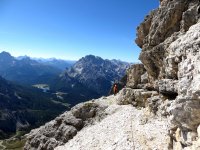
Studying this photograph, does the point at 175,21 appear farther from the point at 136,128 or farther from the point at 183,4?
the point at 136,128

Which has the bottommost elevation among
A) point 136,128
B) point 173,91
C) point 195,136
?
point 136,128

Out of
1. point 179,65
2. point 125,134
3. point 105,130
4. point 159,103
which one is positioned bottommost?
point 105,130

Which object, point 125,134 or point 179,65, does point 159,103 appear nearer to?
point 125,134

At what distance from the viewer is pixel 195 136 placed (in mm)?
22109

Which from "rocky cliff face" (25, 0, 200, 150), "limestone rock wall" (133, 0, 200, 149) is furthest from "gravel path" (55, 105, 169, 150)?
"limestone rock wall" (133, 0, 200, 149)

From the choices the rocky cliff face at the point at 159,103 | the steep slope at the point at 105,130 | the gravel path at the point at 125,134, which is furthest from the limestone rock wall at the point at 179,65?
the steep slope at the point at 105,130

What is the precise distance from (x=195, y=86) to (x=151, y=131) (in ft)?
53.8

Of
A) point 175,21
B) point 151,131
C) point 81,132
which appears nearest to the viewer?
point 151,131

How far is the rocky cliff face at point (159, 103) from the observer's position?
2297 centimetres

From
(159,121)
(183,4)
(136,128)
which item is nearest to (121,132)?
(136,128)

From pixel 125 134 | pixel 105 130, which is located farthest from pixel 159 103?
pixel 105 130

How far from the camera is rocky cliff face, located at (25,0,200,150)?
23.0 metres

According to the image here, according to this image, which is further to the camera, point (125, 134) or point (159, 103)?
point (159, 103)

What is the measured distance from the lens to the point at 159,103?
A: 42.3 metres
